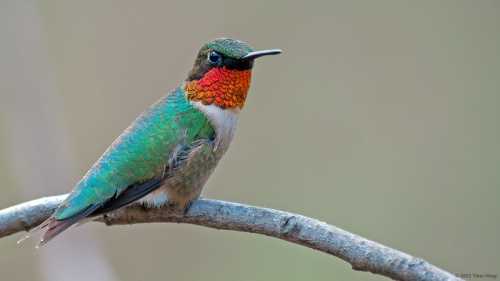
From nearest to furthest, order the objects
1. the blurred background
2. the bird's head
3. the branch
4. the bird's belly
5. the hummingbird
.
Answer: the branch, the hummingbird, the bird's belly, the bird's head, the blurred background

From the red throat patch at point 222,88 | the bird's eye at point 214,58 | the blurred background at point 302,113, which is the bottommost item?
the blurred background at point 302,113

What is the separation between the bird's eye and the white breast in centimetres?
21

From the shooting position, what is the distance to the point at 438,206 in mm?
6105

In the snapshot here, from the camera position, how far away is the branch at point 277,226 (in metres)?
Answer: 2.74

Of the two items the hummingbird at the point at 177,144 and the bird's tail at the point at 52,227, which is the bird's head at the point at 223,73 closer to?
the hummingbird at the point at 177,144

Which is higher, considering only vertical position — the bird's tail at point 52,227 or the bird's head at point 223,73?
the bird's head at point 223,73

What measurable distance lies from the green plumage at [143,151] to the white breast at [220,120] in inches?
1.3

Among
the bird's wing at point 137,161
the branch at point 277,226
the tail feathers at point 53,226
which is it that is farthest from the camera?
the bird's wing at point 137,161

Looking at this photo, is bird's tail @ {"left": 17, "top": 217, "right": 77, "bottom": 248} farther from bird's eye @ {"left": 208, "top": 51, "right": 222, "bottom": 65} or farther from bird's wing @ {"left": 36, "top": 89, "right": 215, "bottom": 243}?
bird's eye @ {"left": 208, "top": 51, "right": 222, "bottom": 65}

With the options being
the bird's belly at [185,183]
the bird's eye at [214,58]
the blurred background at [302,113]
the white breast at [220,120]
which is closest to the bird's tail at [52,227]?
the bird's belly at [185,183]

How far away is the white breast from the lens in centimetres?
375

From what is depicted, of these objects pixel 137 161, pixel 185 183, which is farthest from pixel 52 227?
pixel 185 183

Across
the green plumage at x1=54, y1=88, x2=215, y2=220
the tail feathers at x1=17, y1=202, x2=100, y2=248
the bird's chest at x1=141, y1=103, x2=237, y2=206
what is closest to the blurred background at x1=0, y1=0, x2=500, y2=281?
the green plumage at x1=54, y1=88, x2=215, y2=220

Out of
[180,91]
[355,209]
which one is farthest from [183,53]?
[180,91]
